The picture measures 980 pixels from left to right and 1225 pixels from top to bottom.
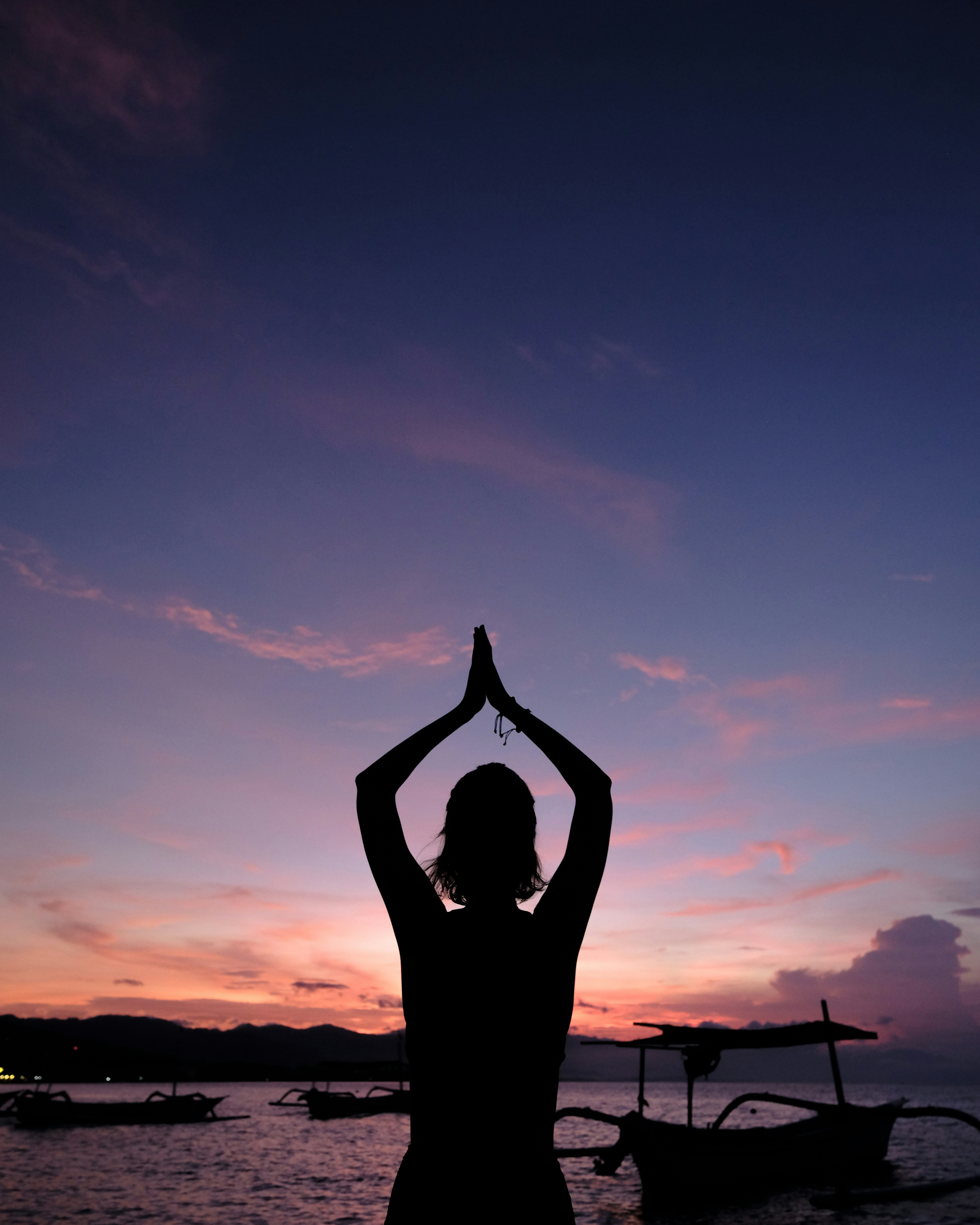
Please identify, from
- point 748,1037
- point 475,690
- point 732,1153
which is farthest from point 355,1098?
point 475,690

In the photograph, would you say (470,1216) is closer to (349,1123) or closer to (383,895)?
(383,895)

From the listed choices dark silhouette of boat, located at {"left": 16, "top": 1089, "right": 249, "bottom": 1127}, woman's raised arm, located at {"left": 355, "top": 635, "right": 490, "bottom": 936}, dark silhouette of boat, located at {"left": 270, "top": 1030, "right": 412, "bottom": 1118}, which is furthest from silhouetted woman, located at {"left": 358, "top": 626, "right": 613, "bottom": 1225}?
dark silhouette of boat, located at {"left": 16, "top": 1089, "right": 249, "bottom": 1127}

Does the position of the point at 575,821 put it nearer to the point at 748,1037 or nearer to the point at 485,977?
the point at 485,977

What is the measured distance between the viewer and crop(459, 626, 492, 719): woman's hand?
205 cm

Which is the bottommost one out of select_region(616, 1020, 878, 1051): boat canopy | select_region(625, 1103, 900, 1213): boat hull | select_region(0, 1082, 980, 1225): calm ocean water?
select_region(0, 1082, 980, 1225): calm ocean water

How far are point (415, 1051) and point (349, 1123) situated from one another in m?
126

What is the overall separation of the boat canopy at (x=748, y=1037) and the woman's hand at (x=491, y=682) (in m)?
20.3

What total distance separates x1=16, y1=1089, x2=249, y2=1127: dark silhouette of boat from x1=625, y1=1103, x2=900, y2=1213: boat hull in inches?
1784

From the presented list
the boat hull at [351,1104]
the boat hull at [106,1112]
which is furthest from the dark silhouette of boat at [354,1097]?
the boat hull at [106,1112]

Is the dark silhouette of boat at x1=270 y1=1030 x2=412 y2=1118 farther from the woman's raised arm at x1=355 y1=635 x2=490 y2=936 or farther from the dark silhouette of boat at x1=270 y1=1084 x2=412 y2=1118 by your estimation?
the woman's raised arm at x1=355 y1=635 x2=490 y2=936

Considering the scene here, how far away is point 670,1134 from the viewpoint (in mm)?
25078

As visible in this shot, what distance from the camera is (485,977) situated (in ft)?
5.40

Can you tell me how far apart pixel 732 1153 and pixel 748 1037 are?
711 cm

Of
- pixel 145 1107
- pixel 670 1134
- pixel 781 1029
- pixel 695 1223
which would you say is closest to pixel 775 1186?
pixel 695 1223
